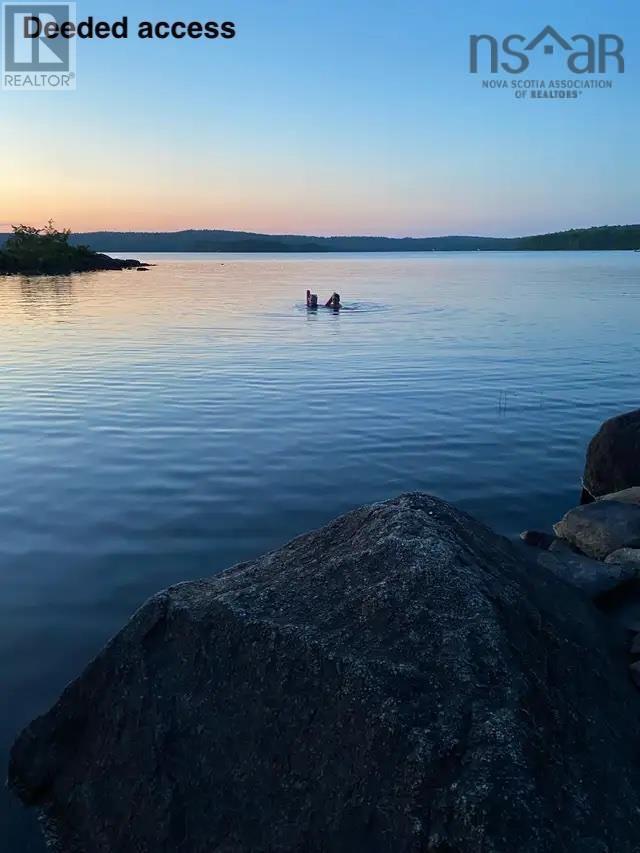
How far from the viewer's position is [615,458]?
474 inches

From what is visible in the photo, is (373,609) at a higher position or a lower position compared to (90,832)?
higher

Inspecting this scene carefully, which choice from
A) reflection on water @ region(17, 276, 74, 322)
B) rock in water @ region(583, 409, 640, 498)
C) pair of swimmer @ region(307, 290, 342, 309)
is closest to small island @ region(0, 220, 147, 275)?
reflection on water @ region(17, 276, 74, 322)

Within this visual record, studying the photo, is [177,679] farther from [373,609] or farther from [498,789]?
[498,789]

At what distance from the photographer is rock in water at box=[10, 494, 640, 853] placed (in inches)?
144

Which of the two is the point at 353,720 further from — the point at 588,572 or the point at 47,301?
the point at 47,301

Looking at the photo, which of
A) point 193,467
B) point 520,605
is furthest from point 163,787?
point 193,467

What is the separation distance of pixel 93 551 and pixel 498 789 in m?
7.38

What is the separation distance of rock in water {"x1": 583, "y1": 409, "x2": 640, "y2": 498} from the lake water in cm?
60

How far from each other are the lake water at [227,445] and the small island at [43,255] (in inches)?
3212

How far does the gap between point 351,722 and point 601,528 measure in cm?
656

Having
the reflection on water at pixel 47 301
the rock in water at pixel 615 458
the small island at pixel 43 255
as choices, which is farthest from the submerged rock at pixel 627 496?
the small island at pixel 43 255

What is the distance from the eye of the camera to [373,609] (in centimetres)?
466

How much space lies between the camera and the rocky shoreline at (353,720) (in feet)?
12.0

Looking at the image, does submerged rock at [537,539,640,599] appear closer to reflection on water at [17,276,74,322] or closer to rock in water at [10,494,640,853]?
rock in water at [10,494,640,853]
